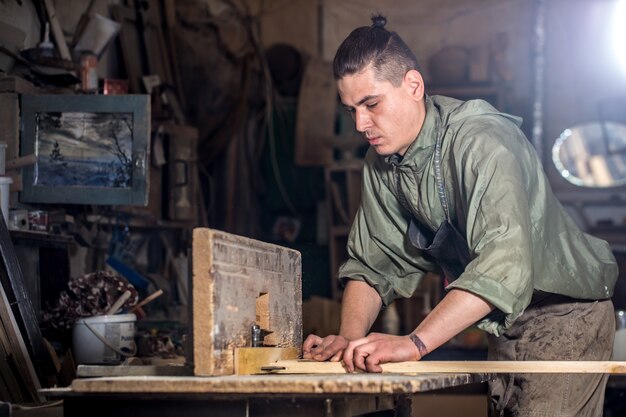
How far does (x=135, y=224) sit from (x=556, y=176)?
4435 millimetres

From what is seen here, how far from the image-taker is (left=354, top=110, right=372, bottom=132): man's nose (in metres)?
3.33

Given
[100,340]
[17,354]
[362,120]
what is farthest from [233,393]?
[100,340]

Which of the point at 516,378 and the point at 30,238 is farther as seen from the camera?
the point at 30,238

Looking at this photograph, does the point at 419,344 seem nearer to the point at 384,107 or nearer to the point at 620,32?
the point at 384,107

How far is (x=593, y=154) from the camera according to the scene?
9414 millimetres

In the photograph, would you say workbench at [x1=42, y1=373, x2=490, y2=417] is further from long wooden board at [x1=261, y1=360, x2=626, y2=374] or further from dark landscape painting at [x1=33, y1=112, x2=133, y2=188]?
dark landscape painting at [x1=33, y1=112, x2=133, y2=188]

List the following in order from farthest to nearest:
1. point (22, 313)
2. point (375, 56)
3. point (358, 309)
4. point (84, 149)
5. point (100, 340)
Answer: point (84, 149) < point (100, 340) < point (22, 313) < point (358, 309) < point (375, 56)

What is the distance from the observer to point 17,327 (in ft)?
14.9

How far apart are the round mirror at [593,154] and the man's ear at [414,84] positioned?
631 cm

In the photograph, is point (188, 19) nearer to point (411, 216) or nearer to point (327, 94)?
point (327, 94)

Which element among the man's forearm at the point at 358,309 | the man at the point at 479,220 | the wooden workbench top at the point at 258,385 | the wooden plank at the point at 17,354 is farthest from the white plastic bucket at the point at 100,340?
the wooden workbench top at the point at 258,385

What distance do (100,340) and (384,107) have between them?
2.37 m

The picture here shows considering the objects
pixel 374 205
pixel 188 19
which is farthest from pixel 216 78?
pixel 374 205

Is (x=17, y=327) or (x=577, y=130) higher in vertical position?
(x=577, y=130)
